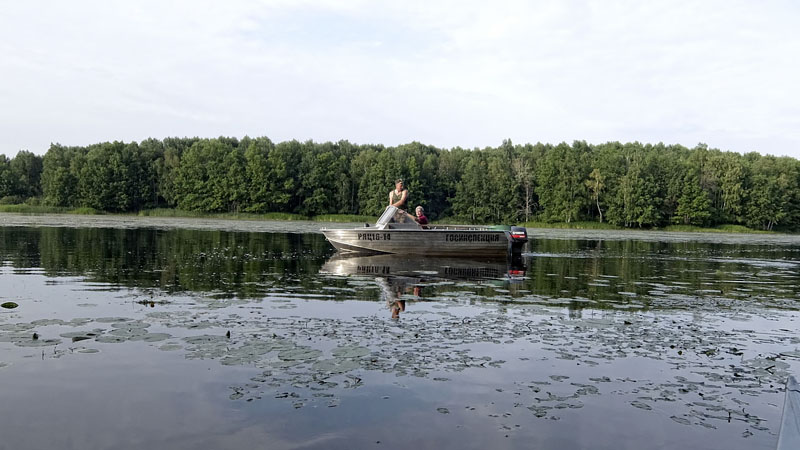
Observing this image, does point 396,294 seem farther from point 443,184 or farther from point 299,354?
point 443,184

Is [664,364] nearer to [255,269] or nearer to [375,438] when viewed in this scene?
[375,438]

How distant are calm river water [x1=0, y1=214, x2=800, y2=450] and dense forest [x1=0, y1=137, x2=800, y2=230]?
8388 cm

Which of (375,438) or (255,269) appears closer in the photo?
(375,438)

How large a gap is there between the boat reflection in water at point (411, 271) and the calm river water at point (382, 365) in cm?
35

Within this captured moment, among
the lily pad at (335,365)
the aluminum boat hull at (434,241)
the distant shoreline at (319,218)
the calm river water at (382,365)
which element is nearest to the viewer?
the calm river water at (382,365)

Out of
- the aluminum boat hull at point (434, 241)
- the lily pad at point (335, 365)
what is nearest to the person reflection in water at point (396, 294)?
the lily pad at point (335, 365)

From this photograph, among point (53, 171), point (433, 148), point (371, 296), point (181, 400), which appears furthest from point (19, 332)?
point (433, 148)

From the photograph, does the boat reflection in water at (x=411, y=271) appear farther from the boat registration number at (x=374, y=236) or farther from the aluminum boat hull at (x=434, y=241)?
the boat registration number at (x=374, y=236)

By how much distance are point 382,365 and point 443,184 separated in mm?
100979

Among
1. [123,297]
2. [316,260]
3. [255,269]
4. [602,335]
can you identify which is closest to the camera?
[602,335]

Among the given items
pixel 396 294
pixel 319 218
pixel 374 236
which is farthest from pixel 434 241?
pixel 319 218

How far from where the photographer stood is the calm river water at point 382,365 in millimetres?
5660

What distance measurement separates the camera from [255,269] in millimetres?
18828

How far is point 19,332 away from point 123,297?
3.49m
